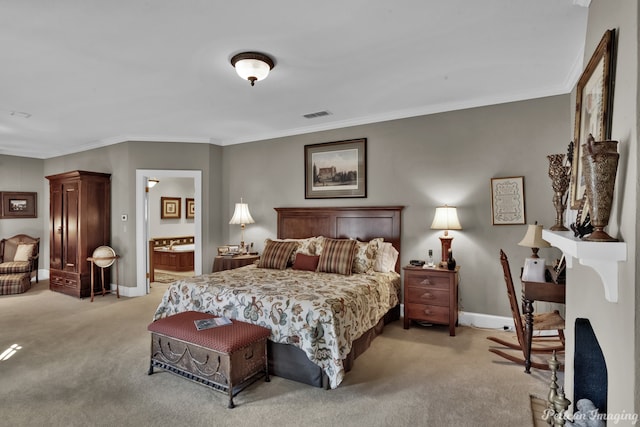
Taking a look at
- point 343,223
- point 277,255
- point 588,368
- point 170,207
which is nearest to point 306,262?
point 277,255

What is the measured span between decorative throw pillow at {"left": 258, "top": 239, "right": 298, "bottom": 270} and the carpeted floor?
1512mm

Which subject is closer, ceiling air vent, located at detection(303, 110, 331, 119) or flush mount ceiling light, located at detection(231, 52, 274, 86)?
flush mount ceiling light, located at detection(231, 52, 274, 86)

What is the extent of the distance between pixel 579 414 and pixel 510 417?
682mm

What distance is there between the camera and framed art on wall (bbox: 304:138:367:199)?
15.8 feet

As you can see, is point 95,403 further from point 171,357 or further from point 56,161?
point 56,161

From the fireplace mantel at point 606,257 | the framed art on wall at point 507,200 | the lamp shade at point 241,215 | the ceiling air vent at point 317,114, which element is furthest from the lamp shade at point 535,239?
the lamp shade at point 241,215

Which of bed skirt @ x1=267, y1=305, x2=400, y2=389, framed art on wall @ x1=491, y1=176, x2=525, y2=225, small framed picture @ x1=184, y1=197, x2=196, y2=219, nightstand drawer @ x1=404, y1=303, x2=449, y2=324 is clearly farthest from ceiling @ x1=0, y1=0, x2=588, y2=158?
small framed picture @ x1=184, y1=197, x2=196, y2=219

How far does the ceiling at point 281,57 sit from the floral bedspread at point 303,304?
6.76 ft

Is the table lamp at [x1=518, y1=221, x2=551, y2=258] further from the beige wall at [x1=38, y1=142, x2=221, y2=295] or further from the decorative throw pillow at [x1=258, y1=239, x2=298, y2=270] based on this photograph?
the beige wall at [x1=38, y1=142, x2=221, y2=295]

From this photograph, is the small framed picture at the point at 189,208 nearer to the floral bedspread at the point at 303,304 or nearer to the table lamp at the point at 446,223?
the floral bedspread at the point at 303,304

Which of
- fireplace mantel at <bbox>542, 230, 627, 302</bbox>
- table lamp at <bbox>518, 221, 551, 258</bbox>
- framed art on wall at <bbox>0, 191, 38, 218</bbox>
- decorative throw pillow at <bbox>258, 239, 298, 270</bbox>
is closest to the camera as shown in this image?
fireplace mantel at <bbox>542, 230, 627, 302</bbox>

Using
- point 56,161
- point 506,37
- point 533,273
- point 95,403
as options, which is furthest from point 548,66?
point 56,161

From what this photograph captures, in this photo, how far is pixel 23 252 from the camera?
6.41 meters

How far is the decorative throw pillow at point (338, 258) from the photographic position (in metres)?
3.93
